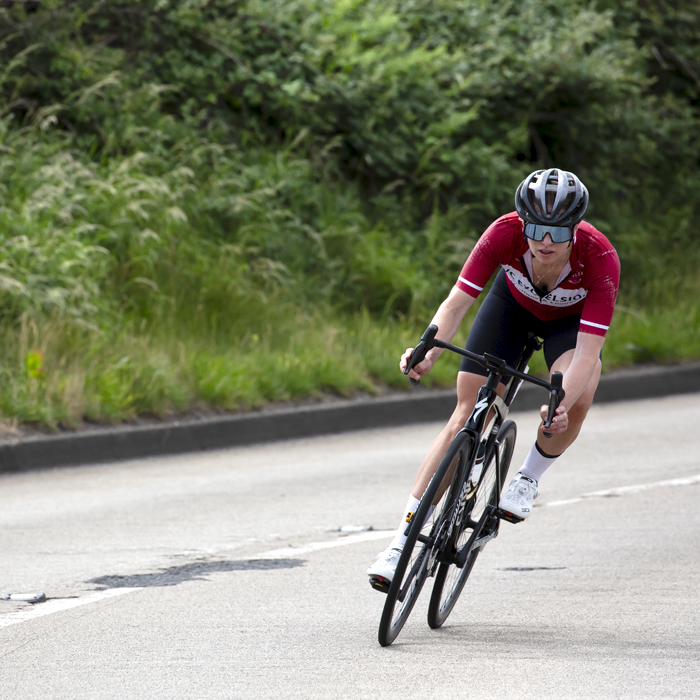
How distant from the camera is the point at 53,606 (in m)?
5.33

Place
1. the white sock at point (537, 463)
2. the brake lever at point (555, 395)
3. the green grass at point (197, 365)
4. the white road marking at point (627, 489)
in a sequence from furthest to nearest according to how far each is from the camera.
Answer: the green grass at point (197, 365) → the white road marking at point (627, 489) → the white sock at point (537, 463) → the brake lever at point (555, 395)

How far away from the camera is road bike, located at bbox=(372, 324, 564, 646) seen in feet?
15.1

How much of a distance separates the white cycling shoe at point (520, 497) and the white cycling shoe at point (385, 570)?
720mm

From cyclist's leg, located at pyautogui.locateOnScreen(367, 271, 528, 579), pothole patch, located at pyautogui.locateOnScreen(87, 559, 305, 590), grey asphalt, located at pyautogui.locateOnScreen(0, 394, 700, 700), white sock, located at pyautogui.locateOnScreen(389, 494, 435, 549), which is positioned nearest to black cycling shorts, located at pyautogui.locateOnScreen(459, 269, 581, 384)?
cyclist's leg, located at pyautogui.locateOnScreen(367, 271, 528, 579)

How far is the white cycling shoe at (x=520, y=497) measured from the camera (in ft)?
17.3

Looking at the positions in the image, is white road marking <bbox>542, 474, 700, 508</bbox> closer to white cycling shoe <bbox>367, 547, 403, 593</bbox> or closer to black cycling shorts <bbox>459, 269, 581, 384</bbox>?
black cycling shorts <bbox>459, 269, 581, 384</bbox>

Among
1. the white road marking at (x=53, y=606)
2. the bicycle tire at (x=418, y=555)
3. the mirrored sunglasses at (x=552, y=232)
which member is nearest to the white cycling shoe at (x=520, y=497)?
the bicycle tire at (x=418, y=555)

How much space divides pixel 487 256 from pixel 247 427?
5.47 m

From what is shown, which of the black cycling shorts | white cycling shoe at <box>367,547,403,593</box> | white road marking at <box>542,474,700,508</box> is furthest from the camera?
white road marking at <box>542,474,700,508</box>

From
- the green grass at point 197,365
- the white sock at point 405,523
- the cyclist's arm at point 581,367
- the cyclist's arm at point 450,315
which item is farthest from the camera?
the green grass at point 197,365

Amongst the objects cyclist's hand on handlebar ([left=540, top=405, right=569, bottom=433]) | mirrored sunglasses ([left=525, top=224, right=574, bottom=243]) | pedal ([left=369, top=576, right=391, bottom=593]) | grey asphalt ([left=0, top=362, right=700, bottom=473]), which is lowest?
grey asphalt ([left=0, top=362, right=700, bottom=473])

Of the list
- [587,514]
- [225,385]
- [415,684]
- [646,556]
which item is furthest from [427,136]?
→ [415,684]

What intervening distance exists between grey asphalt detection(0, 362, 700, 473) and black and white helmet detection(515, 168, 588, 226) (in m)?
5.22

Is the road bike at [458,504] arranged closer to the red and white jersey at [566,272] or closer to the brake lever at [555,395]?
the brake lever at [555,395]
